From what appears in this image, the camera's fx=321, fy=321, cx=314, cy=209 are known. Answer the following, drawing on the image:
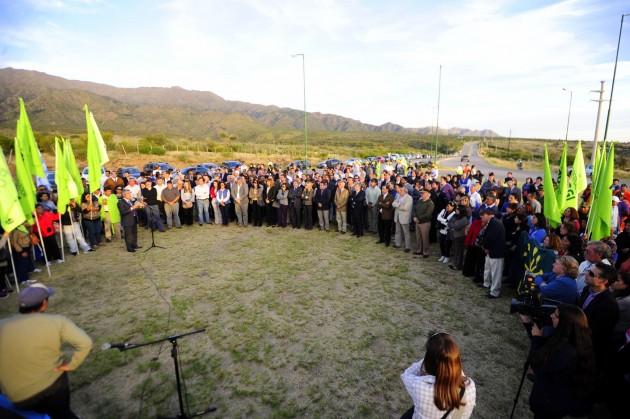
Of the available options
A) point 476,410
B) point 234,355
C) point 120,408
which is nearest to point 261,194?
point 234,355

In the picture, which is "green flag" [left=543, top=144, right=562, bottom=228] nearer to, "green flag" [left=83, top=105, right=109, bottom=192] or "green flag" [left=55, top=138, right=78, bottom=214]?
"green flag" [left=83, top=105, right=109, bottom=192]

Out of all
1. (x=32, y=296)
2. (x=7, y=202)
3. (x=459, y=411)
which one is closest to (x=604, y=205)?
(x=459, y=411)

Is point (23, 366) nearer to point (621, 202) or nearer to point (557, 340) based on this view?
point (557, 340)

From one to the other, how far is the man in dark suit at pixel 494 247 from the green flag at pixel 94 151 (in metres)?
9.88

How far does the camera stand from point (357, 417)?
155 inches

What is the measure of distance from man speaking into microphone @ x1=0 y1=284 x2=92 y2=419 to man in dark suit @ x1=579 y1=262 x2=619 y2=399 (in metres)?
5.34

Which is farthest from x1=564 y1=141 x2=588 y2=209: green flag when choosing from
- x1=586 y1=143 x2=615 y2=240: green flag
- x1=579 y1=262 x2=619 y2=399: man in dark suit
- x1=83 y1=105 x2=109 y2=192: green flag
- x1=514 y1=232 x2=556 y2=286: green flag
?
x1=83 y1=105 x2=109 y2=192: green flag

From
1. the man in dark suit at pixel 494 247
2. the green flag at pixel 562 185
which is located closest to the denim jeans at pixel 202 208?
the man in dark suit at pixel 494 247

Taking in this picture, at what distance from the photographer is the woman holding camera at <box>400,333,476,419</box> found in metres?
2.31

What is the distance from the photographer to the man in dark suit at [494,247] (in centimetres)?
681

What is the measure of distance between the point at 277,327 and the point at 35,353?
370 centimetres

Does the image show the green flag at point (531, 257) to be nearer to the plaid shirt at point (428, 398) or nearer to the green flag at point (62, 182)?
the plaid shirt at point (428, 398)

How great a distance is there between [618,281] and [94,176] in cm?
1175

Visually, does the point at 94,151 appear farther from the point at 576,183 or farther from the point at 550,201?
the point at 576,183
